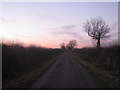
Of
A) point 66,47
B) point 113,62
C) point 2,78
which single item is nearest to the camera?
point 2,78

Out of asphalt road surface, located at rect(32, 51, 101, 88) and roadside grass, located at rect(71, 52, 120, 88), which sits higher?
roadside grass, located at rect(71, 52, 120, 88)

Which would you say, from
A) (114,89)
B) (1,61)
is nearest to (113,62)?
(114,89)

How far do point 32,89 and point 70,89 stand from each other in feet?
6.83

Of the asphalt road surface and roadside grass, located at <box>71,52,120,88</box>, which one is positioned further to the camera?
roadside grass, located at <box>71,52,120,88</box>

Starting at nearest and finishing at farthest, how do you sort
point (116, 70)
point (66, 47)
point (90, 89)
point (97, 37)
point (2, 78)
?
point (90, 89) < point (2, 78) < point (116, 70) < point (97, 37) < point (66, 47)

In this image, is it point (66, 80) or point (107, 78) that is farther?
point (107, 78)

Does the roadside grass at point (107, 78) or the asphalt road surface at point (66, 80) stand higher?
the roadside grass at point (107, 78)

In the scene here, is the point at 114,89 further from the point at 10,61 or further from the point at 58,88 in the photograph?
the point at 10,61

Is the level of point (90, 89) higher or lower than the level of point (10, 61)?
lower

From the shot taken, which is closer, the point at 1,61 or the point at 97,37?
the point at 1,61

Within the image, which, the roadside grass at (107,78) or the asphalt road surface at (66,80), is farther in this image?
the roadside grass at (107,78)

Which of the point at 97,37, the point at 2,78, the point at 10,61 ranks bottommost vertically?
the point at 2,78

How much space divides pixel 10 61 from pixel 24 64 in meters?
3.19

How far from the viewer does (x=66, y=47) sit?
196 m
